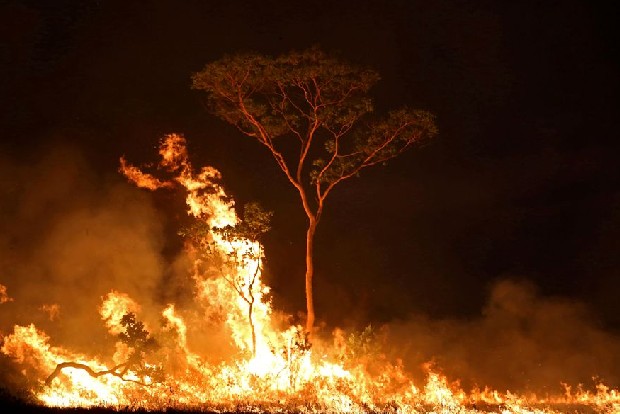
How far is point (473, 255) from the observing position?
24031mm

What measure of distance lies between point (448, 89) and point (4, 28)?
44.5ft

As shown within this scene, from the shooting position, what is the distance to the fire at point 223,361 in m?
16.1

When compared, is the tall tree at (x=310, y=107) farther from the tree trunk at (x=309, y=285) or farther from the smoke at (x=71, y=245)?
the smoke at (x=71, y=245)

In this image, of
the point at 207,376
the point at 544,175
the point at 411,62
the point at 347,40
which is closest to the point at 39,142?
the point at 207,376

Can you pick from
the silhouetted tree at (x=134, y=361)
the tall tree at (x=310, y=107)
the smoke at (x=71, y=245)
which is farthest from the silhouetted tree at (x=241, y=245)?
the silhouetted tree at (x=134, y=361)

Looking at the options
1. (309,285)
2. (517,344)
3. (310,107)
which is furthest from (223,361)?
(517,344)

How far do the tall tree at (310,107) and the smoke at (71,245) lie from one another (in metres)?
3.80

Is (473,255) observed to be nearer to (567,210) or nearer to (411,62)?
(567,210)

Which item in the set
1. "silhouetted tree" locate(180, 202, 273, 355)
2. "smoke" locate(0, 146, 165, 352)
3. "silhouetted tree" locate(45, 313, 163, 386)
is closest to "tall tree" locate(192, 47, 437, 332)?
"silhouetted tree" locate(180, 202, 273, 355)

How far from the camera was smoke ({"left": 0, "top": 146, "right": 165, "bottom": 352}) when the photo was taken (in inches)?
742

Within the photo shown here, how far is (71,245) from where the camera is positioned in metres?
19.8

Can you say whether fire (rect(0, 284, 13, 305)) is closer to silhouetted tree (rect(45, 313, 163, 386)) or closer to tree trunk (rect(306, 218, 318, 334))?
silhouetted tree (rect(45, 313, 163, 386))

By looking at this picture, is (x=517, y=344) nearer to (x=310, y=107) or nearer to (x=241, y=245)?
(x=241, y=245)

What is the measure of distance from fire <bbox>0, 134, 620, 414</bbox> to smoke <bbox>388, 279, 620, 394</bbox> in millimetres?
831
